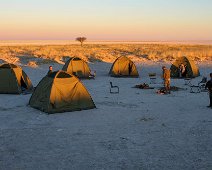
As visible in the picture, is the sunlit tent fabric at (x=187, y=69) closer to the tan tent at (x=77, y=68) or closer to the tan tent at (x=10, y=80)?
the tan tent at (x=77, y=68)

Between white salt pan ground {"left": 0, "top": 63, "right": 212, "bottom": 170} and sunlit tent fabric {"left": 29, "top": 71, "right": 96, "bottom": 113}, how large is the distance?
0.43m

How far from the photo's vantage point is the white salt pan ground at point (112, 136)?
891 cm

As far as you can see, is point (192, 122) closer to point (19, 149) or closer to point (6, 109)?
point (19, 149)

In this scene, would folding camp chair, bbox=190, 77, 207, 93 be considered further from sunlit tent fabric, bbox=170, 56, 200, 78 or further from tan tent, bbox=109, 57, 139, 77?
tan tent, bbox=109, 57, 139, 77

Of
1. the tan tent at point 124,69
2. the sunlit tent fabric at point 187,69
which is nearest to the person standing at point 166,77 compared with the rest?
the sunlit tent fabric at point 187,69

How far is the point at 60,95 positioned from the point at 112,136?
4753 mm

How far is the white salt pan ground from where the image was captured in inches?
351

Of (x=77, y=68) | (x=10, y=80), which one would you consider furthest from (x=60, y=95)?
(x=77, y=68)

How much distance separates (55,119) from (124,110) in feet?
10.9

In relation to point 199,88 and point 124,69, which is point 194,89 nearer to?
point 199,88

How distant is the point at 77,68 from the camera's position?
28.4 metres

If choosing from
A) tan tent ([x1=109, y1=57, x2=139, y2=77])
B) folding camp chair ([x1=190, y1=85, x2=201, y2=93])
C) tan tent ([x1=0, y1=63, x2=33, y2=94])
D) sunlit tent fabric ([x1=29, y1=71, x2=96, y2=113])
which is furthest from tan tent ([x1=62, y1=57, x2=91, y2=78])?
sunlit tent fabric ([x1=29, y1=71, x2=96, y2=113])

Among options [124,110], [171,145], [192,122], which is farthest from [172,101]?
[171,145]

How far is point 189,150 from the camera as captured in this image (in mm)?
9797
